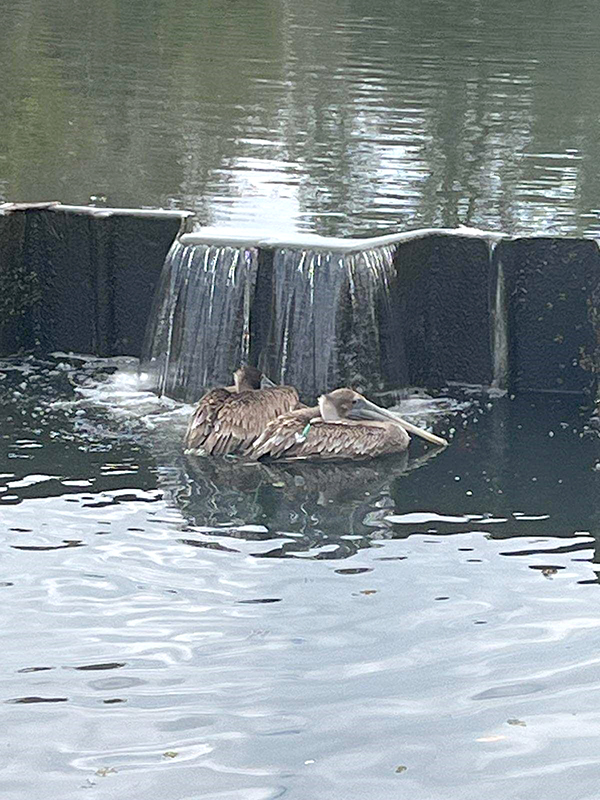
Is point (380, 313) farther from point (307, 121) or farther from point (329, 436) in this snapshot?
point (307, 121)

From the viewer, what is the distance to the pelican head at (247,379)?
41.0ft

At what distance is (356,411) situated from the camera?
1230cm

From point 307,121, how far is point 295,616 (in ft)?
42.3

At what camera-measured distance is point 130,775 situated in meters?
7.30

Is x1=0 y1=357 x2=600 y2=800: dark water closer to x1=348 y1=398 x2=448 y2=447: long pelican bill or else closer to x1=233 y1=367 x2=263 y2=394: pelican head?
x1=348 y1=398 x2=448 y2=447: long pelican bill

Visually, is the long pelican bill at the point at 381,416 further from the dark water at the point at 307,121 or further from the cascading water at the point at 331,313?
the dark water at the point at 307,121

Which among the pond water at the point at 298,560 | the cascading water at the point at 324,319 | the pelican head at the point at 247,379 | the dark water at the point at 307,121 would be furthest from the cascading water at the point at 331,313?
the dark water at the point at 307,121

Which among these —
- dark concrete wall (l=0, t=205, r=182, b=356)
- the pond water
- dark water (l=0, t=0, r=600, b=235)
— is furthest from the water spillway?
dark water (l=0, t=0, r=600, b=235)

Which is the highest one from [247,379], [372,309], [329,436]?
[372,309]

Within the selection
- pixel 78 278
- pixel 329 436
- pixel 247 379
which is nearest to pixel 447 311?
pixel 247 379

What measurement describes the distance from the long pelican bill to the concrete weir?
3.57ft

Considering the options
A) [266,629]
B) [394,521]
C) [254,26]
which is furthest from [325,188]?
[254,26]

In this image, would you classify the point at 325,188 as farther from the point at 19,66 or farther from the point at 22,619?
the point at 19,66

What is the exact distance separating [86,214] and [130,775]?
812 centimetres
